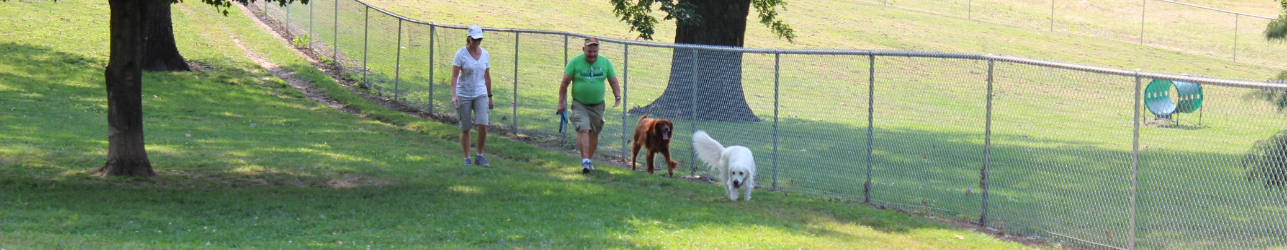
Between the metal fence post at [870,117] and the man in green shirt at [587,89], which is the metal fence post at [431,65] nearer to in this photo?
the man in green shirt at [587,89]

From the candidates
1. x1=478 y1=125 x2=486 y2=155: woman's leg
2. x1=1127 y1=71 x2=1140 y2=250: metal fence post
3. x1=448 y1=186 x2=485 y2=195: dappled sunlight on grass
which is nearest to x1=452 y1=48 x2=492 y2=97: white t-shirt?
x1=478 y1=125 x2=486 y2=155: woman's leg

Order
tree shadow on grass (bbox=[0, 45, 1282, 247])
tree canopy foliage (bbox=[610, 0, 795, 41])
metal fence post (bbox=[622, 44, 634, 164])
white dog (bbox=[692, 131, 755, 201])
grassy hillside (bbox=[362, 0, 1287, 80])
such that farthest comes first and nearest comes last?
grassy hillside (bbox=[362, 0, 1287, 80]), tree canopy foliage (bbox=[610, 0, 795, 41]), metal fence post (bbox=[622, 44, 634, 164]), white dog (bbox=[692, 131, 755, 201]), tree shadow on grass (bbox=[0, 45, 1282, 247])

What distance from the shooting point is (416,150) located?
11375 millimetres

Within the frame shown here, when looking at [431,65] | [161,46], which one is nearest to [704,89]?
[431,65]

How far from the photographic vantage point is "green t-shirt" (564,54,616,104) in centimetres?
998

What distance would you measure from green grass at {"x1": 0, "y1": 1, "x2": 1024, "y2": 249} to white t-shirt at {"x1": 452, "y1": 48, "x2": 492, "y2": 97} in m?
0.80

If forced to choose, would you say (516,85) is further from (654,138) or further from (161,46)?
(161,46)

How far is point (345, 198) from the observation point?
26.6 feet

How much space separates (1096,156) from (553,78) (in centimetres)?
892

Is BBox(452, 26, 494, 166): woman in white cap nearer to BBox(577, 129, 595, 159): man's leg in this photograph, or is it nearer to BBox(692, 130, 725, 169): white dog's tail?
BBox(577, 129, 595, 159): man's leg

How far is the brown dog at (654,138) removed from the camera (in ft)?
32.7

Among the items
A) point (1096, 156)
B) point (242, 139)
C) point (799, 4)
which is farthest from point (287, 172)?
point (799, 4)

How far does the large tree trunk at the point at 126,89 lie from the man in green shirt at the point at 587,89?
387 centimetres

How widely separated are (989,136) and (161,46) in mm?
14923
